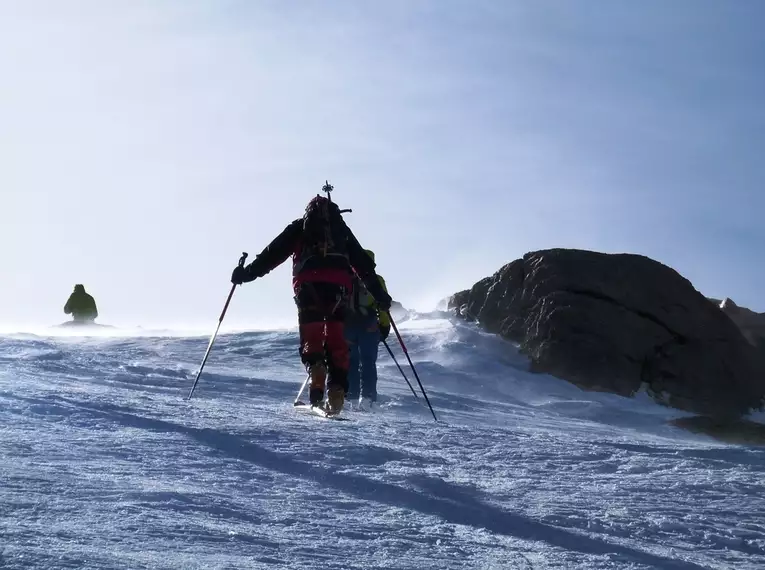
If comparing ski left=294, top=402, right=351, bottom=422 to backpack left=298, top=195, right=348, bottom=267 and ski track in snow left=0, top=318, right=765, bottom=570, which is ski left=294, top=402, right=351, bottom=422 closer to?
ski track in snow left=0, top=318, right=765, bottom=570

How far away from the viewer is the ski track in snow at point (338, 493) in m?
2.78

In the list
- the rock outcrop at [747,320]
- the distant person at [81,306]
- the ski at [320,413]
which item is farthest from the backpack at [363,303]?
the distant person at [81,306]

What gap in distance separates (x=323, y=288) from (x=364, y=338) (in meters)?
2.76

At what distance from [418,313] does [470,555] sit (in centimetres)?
1587

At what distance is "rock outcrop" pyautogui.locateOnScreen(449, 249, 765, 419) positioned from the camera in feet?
46.5

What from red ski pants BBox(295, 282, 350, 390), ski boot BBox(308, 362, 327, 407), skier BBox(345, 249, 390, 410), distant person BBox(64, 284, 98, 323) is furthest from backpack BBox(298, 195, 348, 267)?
distant person BBox(64, 284, 98, 323)

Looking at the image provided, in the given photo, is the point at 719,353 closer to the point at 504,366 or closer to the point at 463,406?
the point at 504,366

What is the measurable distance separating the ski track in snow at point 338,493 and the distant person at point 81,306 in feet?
75.2

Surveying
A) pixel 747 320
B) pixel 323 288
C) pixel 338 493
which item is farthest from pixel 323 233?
pixel 747 320

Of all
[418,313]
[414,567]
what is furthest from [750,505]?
[418,313]

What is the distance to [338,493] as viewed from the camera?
142 inches

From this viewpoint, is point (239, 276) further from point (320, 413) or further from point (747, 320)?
point (747, 320)

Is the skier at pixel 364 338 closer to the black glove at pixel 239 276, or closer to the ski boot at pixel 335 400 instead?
the black glove at pixel 239 276

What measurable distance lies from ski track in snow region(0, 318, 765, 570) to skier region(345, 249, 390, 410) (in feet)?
7.73
